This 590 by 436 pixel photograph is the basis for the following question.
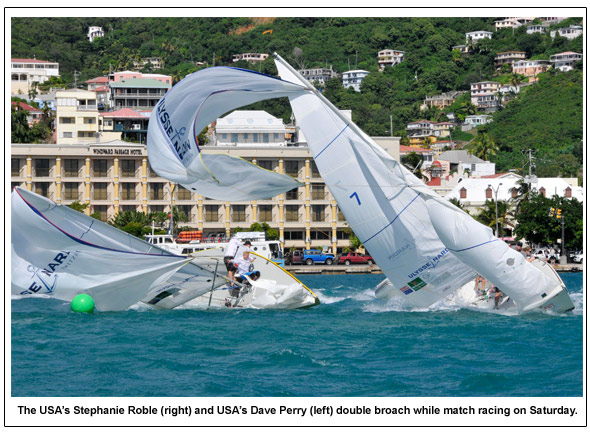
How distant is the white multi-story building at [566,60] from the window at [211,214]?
118766mm

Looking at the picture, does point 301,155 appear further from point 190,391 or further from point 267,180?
point 190,391

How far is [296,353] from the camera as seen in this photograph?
1780 centimetres

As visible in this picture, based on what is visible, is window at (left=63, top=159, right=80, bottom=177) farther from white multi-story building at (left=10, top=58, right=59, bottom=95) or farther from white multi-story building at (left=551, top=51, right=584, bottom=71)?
white multi-story building at (left=551, top=51, right=584, bottom=71)

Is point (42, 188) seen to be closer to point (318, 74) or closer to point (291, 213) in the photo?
point (291, 213)

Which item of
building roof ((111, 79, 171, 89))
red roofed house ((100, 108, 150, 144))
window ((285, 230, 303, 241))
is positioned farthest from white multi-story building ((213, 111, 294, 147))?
building roof ((111, 79, 171, 89))

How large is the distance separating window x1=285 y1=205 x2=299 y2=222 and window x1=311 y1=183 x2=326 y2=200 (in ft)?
5.55

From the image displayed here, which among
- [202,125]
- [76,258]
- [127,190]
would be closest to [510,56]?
[127,190]

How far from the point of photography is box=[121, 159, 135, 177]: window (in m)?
76.4

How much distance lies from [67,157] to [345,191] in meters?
56.1

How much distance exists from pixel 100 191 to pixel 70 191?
7.60 feet

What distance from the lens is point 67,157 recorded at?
75.1 m

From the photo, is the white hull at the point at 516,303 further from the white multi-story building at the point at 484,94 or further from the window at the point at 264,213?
the white multi-story building at the point at 484,94

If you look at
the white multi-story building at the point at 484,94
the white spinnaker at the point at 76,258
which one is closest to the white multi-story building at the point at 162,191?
the white spinnaker at the point at 76,258

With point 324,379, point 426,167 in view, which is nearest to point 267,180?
point 324,379
